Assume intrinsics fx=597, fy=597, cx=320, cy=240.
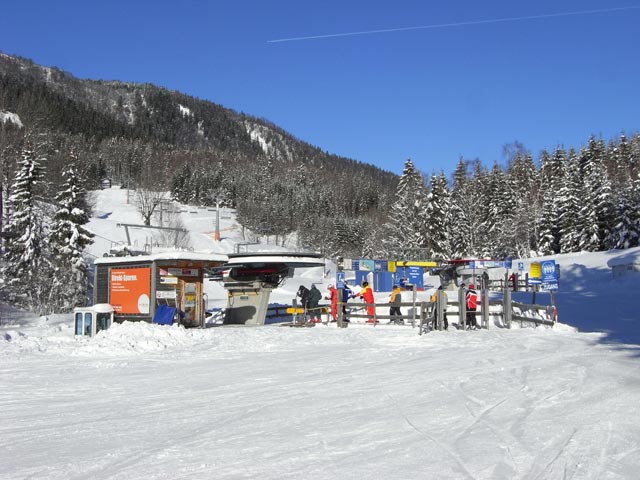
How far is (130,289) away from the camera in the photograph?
61.0 feet

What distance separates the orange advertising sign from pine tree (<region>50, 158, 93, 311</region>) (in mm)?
16708

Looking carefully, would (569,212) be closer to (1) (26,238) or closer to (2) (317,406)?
(1) (26,238)

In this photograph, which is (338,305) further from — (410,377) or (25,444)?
(25,444)

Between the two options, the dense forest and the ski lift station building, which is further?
the dense forest

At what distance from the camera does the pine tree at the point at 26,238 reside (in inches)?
1315

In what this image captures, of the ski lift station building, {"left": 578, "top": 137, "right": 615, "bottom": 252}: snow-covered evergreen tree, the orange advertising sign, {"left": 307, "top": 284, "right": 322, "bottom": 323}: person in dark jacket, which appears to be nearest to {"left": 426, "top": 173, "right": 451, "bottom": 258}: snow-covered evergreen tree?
{"left": 578, "top": 137, "right": 615, "bottom": 252}: snow-covered evergreen tree

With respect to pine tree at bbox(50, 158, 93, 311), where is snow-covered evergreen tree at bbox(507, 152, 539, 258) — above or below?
above

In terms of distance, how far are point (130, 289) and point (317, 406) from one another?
12366mm

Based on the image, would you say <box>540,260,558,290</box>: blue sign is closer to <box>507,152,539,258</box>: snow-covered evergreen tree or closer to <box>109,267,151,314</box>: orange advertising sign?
<box>109,267,151,314</box>: orange advertising sign

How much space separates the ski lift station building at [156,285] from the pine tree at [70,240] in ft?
54.4

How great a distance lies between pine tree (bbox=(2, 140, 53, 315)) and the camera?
1315 inches

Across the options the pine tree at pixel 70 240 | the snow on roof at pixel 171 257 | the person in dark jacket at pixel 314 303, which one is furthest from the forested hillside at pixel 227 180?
the snow on roof at pixel 171 257

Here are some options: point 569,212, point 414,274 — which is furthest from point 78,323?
point 569,212

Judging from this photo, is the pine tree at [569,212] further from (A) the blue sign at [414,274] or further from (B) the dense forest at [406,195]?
(A) the blue sign at [414,274]
